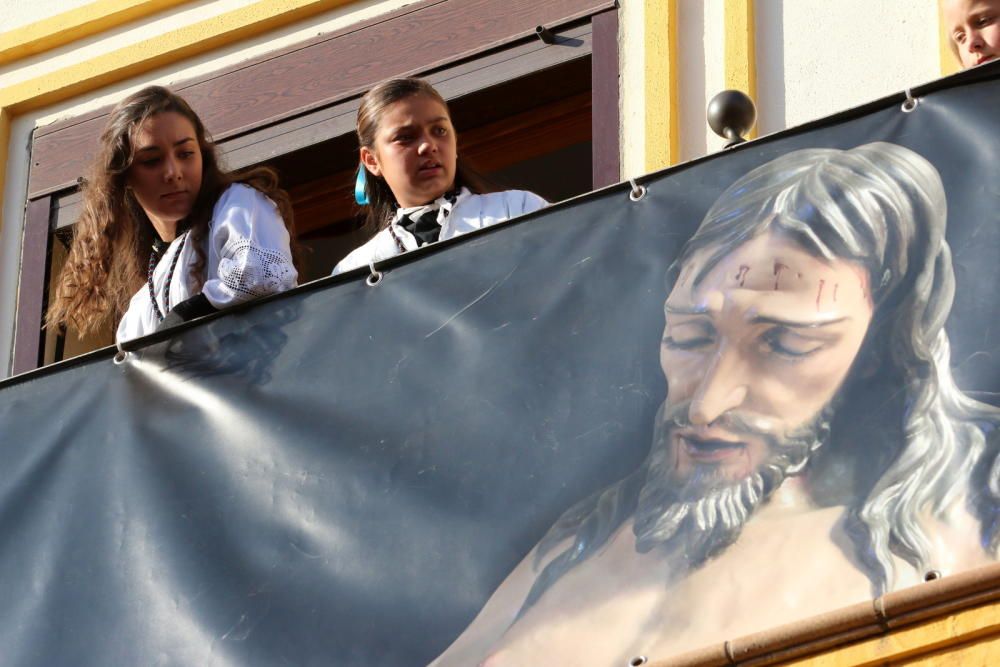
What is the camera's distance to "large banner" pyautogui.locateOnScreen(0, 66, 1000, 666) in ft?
15.9

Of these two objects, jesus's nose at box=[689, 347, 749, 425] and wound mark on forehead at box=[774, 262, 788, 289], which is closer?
jesus's nose at box=[689, 347, 749, 425]

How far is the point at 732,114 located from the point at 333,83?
210cm

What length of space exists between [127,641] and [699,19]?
2.39 meters

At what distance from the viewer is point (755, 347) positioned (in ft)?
16.8

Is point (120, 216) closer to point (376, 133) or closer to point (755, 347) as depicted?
point (376, 133)

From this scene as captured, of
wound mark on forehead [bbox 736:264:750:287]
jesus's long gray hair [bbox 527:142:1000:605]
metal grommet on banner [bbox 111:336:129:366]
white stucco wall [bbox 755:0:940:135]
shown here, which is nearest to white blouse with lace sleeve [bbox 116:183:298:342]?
metal grommet on banner [bbox 111:336:129:366]

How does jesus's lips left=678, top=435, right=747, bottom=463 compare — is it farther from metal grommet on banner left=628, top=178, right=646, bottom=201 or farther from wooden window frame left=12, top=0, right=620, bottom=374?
wooden window frame left=12, top=0, right=620, bottom=374

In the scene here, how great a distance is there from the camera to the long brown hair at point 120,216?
6.25 m

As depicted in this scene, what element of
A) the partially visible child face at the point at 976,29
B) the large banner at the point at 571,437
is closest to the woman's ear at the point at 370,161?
the large banner at the point at 571,437

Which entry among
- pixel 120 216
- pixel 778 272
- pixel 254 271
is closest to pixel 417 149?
pixel 254 271

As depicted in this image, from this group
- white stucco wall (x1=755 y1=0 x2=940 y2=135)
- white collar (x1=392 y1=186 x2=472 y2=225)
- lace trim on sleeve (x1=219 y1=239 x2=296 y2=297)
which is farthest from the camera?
white stucco wall (x1=755 y1=0 x2=940 y2=135)

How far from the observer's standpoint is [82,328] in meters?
6.69

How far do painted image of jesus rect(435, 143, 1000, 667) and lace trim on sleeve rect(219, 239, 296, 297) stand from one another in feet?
3.28

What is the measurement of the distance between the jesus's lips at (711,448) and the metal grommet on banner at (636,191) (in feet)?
2.17
